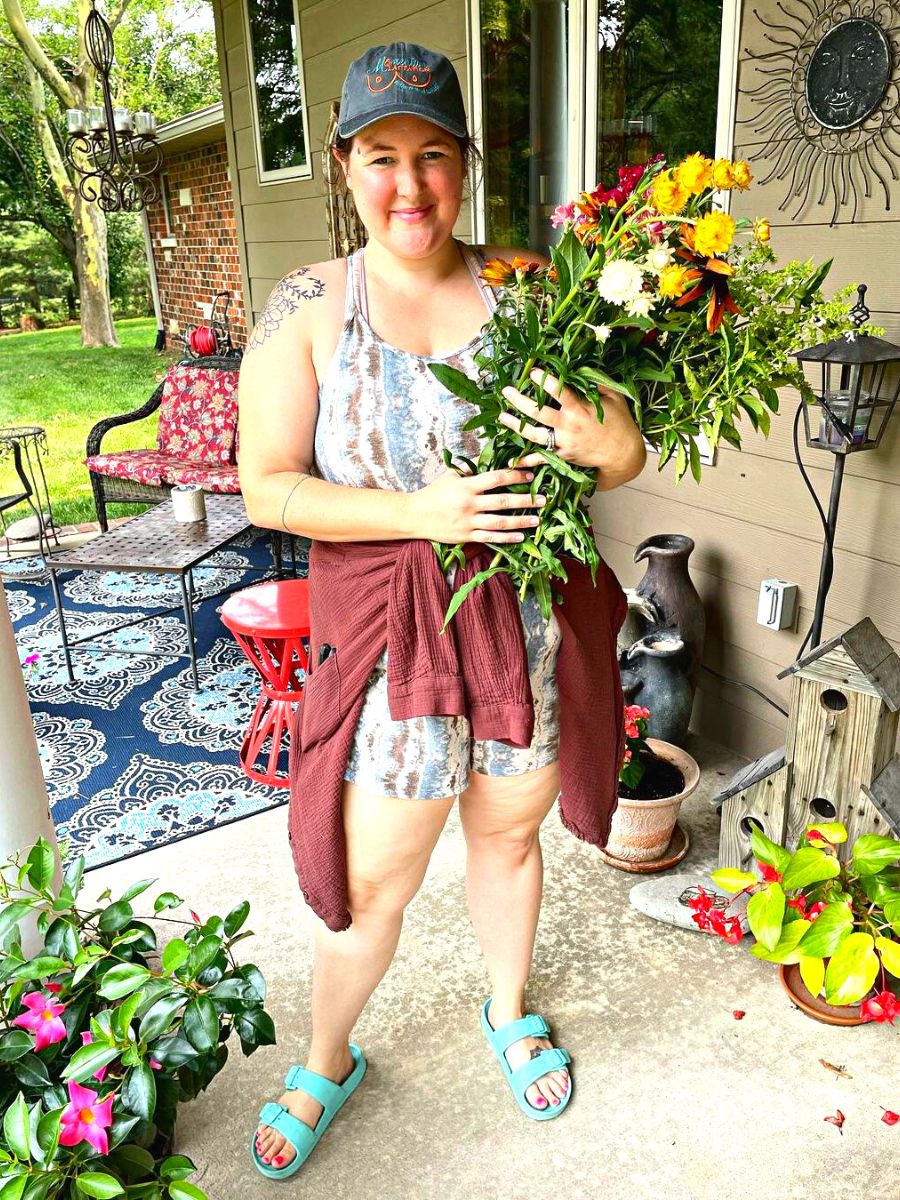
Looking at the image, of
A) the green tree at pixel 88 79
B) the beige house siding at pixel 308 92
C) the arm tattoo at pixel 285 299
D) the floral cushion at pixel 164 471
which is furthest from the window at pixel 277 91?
the green tree at pixel 88 79

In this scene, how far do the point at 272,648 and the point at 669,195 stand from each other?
2.05 m

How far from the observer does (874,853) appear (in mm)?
1762

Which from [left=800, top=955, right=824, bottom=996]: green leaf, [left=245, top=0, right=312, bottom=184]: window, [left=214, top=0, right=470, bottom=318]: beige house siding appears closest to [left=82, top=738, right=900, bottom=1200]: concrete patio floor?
[left=800, top=955, right=824, bottom=996]: green leaf

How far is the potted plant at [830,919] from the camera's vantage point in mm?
1667

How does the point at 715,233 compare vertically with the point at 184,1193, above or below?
above

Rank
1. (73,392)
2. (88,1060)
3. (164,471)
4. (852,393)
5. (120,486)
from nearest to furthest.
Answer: (88,1060) → (852,393) → (164,471) → (120,486) → (73,392)

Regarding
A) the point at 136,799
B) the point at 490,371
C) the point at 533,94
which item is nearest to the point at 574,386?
the point at 490,371

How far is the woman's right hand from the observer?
3.89 feet

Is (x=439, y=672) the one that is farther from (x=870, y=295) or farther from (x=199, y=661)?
(x=199, y=661)

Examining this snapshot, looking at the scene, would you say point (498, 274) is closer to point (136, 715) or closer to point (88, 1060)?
point (88, 1060)

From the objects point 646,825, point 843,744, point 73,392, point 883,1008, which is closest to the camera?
point 883,1008

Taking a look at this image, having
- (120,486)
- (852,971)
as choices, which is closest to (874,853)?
(852,971)

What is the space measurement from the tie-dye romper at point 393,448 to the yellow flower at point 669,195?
0.34 meters

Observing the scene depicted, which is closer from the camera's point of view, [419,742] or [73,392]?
[419,742]
